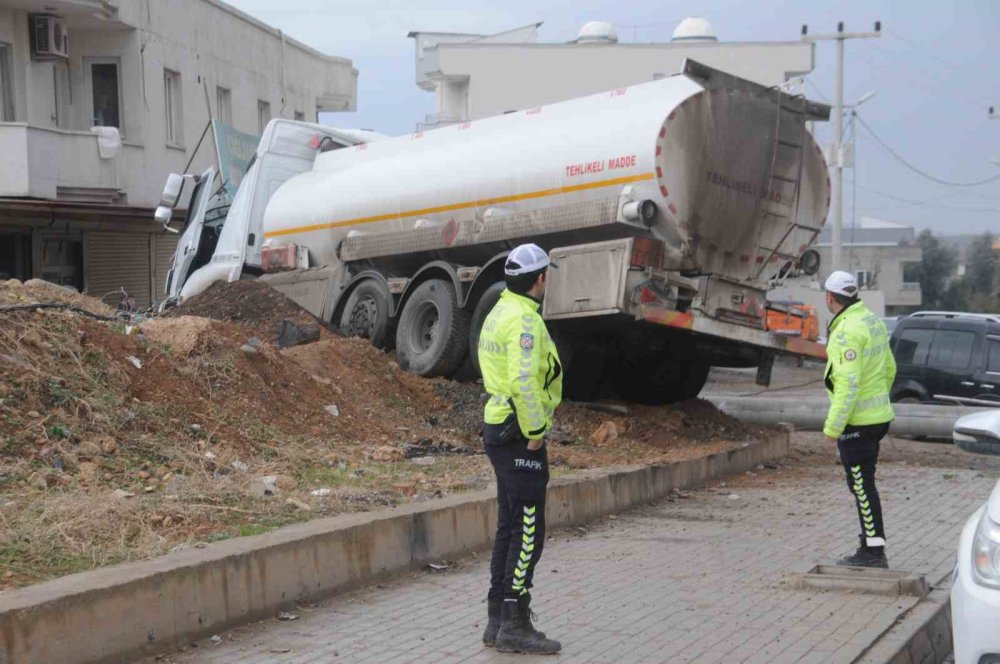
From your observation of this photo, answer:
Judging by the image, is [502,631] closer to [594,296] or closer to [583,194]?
[594,296]

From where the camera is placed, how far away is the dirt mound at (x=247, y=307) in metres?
15.5

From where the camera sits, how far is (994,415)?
18.2ft

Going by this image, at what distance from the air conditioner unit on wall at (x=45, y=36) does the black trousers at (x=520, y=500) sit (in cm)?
1978

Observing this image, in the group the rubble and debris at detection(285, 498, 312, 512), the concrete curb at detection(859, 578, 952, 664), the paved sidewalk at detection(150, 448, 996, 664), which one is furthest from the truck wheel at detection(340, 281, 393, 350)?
the concrete curb at detection(859, 578, 952, 664)

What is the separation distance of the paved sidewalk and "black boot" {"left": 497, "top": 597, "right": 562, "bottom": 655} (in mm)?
62

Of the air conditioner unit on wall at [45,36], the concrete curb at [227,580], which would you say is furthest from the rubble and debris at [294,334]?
the air conditioner unit on wall at [45,36]

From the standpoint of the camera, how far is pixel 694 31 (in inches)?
2053

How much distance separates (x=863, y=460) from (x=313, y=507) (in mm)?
3113

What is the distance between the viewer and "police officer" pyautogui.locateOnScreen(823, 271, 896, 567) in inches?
294

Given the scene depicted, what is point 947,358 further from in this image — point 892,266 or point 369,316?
point 892,266

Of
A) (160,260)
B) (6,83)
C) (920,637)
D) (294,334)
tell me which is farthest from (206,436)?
(160,260)

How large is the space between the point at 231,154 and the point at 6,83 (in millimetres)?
6918

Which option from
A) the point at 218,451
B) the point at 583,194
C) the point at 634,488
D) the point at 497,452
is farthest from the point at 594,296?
the point at 497,452

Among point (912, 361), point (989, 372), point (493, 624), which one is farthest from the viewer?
point (912, 361)
